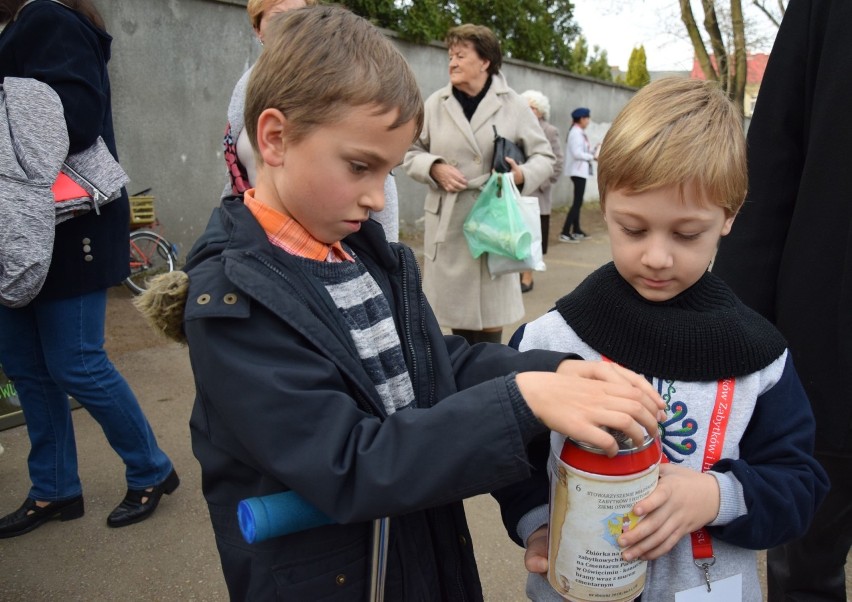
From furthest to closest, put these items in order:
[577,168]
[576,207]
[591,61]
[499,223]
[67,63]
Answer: [591,61], [577,168], [576,207], [499,223], [67,63]

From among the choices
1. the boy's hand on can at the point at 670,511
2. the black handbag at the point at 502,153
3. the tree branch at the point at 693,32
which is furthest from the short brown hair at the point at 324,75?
the tree branch at the point at 693,32

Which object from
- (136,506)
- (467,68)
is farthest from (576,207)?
(136,506)

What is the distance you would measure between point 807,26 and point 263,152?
1.37 meters

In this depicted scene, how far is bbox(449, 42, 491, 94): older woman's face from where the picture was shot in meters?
3.94

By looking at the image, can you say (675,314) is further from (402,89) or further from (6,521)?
(6,521)

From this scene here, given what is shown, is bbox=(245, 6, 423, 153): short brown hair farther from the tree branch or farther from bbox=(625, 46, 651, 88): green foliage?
bbox=(625, 46, 651, 88): green foliage

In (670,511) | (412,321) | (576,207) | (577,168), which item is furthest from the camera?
(577,168)

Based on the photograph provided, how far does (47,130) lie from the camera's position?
2.33m

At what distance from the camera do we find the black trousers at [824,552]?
1924 millimetres

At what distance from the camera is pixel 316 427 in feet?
3.57

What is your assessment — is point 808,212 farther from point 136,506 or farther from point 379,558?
point 136,506

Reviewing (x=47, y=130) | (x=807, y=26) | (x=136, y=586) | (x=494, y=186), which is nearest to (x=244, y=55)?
(x=494, y=186)

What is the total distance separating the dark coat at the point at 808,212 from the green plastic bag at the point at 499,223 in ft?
6.01

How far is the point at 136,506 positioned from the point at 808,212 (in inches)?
108
